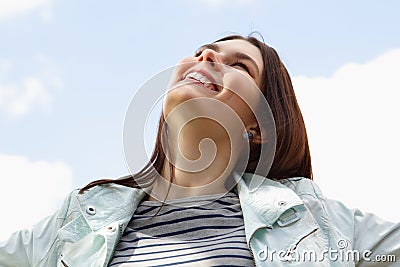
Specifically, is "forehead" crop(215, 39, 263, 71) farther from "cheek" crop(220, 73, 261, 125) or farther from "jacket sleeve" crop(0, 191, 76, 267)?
"jacket sleeve" crop(0, 191, 76, 267)

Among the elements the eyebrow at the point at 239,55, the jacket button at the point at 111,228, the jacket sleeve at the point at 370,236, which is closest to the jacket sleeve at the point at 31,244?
the jacket button at the point at 111,228

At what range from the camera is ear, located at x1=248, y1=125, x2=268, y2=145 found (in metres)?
2.64

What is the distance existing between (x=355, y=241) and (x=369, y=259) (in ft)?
0.26

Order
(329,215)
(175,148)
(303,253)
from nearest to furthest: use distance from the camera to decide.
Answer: (303,253) → (329,215) → (175,148)

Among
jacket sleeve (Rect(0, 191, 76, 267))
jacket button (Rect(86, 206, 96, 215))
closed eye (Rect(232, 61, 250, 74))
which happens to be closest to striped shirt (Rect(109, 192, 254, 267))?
jacket button (Rect(86, 206, 96, 215))

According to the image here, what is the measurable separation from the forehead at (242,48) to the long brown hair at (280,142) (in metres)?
0.03

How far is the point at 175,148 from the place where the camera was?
256 centimetres

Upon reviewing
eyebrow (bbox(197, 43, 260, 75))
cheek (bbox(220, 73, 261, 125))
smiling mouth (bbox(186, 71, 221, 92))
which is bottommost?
cheek (bbox(220, 73, 261, 125))

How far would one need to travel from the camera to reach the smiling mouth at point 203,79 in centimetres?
245

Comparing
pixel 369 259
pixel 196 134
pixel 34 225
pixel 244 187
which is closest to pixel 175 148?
pixel 196 134

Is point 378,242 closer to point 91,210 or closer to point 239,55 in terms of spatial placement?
point 239,55

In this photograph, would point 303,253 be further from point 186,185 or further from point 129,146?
point 129,146

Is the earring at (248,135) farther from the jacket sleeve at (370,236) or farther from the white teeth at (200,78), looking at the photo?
the jacket sleeve at (370,236)

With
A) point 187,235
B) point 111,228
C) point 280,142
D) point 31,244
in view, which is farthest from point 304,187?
point 31,244
